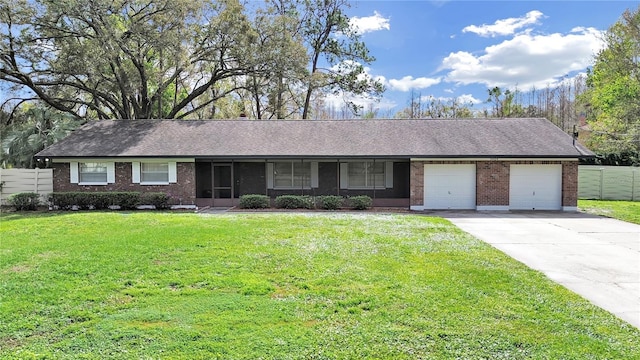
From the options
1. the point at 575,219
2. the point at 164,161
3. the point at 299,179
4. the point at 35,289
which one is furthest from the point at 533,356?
the point at 164,161

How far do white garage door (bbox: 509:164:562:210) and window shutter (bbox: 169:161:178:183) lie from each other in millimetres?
14228

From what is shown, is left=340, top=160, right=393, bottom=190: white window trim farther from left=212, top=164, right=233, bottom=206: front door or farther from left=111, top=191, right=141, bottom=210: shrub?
left=111, top=191, right=141, bottom=210: shrub

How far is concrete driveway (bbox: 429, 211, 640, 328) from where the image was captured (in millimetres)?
5926

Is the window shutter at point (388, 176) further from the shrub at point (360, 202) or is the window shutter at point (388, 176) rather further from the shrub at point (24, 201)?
the shrub at point (24, 201)

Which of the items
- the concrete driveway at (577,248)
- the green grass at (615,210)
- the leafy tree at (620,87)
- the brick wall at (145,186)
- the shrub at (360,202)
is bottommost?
the concrete driveway at (577,248)

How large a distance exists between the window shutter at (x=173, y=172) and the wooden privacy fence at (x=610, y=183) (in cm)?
2064

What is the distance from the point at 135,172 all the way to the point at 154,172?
2.51 ft

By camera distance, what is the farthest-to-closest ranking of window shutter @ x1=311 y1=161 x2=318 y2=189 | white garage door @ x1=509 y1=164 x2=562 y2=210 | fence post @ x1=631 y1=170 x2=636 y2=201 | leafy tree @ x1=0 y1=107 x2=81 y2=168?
fence post @ x1=631 y1=170 x2=636 y2=201, leafy tree @ x1=0 y1=107 x2=81 y2=168, window shutter @ x1=311 y1=161 x2=318 y2=189, white garage door @ x1=509 y1=164 x2=562 y2=210

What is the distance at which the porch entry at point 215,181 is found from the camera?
18.2 metres

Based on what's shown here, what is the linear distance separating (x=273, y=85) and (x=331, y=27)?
7204mm

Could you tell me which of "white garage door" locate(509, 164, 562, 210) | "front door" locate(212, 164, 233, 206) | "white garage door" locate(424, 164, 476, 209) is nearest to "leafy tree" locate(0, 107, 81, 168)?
"front door" locate(212, 164, 233, 206)

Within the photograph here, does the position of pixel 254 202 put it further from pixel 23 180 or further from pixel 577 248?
pixel 577 248

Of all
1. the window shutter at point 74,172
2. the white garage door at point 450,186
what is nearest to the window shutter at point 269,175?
the white garage door at point 450,186

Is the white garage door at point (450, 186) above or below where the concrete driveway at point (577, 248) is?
above
